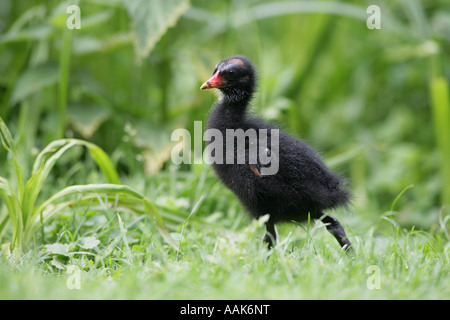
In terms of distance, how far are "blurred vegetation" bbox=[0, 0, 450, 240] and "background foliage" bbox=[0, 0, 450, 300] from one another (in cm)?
2

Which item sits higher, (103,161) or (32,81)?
(32,81)

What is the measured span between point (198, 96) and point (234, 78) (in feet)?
7.71

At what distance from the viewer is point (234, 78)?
10.2ft

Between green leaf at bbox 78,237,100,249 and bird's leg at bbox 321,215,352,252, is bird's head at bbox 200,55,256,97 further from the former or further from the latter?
green leaf at bbox 78,237,100,249

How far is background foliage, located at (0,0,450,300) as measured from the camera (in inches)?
167

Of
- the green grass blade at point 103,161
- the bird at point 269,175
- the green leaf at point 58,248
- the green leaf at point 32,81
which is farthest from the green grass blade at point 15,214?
the green leaf at point 32,81

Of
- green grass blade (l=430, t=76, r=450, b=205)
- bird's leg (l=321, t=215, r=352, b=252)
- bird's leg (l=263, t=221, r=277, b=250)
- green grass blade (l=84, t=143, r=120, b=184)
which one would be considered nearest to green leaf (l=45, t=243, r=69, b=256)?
green grass blade (l=84, t=143, r=120, b=184)

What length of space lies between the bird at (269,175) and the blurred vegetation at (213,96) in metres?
0.65

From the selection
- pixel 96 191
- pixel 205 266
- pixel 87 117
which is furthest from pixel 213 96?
pixel 205 266

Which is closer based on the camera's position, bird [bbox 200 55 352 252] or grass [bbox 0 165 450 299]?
grass [bbox 0 165 450 299]

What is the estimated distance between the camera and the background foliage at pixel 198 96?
4.25 meters

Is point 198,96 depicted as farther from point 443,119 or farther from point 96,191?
point 96,191

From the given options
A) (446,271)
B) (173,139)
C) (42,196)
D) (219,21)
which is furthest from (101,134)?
(446,271)

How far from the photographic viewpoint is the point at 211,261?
271cm
